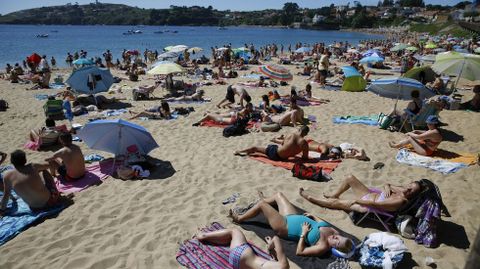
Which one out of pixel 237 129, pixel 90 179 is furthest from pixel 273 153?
pixel 90 179

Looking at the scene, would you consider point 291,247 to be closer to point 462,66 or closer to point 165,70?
point 462,66

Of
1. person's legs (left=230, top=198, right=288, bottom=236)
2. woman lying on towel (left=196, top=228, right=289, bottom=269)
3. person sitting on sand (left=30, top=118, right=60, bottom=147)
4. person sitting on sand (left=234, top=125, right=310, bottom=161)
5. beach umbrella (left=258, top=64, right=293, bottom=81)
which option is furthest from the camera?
beach umbrella (left=258, top=64, right=293, bottom=81)

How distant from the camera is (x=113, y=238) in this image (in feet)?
13.1

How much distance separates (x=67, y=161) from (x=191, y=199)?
210 centimetres

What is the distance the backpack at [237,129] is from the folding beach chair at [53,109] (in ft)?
16.1

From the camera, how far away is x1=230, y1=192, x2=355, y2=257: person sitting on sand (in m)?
3.62

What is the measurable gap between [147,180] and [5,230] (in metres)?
2.03

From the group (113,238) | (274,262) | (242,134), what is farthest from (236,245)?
(242,134)

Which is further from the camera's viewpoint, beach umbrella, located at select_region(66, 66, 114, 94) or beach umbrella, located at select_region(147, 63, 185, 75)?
beach umbrella, located at select_region(147, 63, 185, 75)

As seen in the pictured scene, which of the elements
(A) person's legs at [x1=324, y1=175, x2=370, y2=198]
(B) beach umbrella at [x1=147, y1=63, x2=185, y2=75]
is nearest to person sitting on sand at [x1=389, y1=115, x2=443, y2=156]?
(A) person's legs at [x1=324, y1=175, x2=370, y2=198]

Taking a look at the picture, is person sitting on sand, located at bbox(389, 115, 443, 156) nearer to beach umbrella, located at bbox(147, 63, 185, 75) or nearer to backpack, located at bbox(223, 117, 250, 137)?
backpack, located at bbox(223, 117, 250, 137)

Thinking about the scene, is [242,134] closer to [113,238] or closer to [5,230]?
[113,238]

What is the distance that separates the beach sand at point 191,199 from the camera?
3.74m

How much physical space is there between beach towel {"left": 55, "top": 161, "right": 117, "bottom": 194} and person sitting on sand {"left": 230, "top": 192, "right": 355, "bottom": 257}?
8.75 ft
